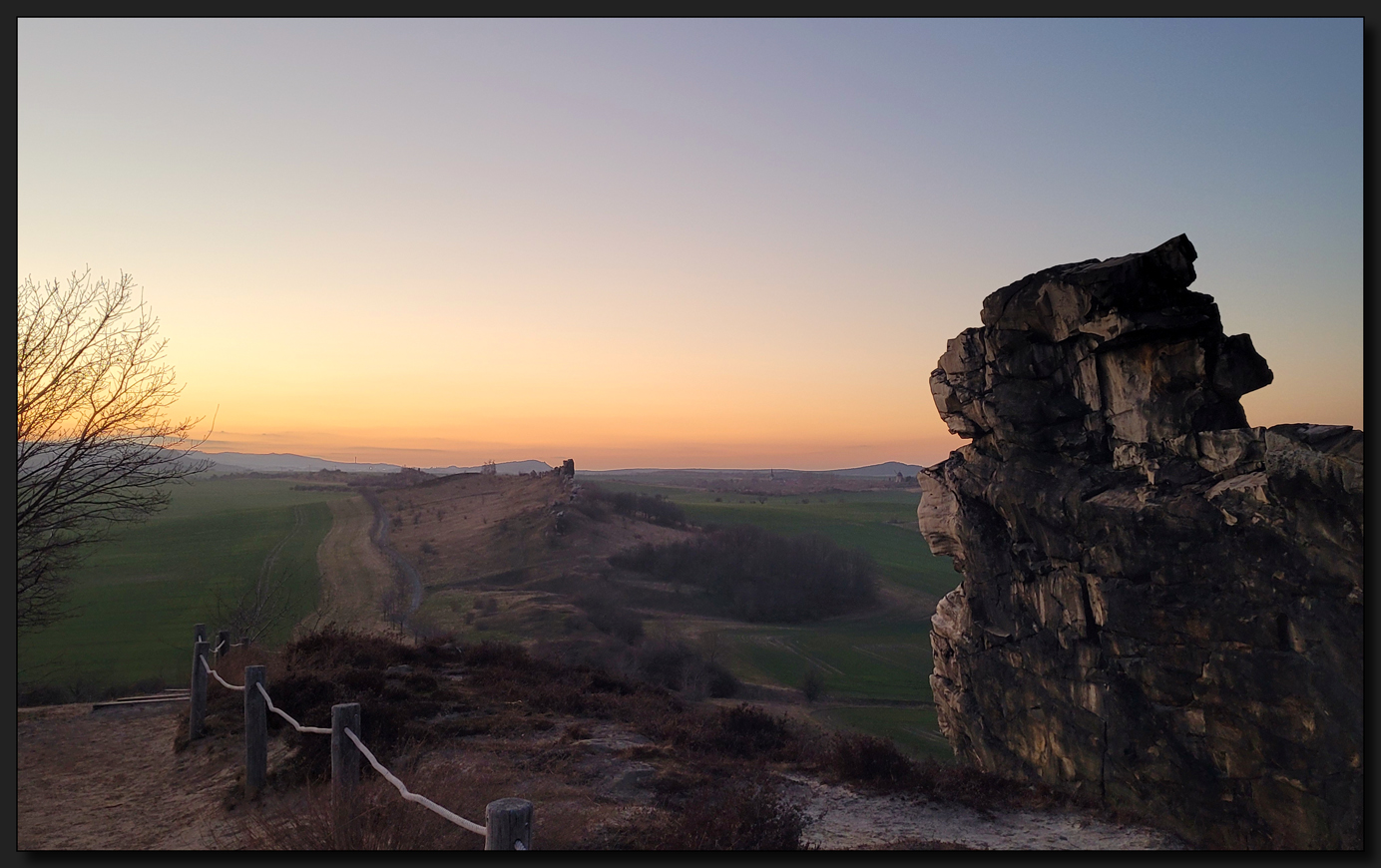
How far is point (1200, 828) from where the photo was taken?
14.6 meters

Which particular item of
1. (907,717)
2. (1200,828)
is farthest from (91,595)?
(1200,828)

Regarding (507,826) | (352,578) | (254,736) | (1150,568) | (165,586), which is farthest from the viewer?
(352,578)

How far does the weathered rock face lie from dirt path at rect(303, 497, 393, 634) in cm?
2667

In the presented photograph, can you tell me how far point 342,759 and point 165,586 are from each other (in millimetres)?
63503

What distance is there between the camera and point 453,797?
8531 mm

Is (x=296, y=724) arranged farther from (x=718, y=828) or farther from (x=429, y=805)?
(x=718, y=828)

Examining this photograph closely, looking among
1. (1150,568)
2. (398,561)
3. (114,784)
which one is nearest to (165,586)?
(398,561)

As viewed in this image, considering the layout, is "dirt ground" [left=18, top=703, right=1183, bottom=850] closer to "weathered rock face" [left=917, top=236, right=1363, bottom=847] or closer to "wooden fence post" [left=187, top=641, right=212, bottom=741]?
"wooden fence post" [left=187, top=641, right=212, bottom=741]

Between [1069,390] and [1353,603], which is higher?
[1069,390]

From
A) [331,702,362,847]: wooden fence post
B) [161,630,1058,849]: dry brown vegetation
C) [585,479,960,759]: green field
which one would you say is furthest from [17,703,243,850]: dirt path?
[585,479,960,759]: green field

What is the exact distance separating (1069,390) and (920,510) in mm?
5965

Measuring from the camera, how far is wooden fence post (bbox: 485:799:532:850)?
4.76 m

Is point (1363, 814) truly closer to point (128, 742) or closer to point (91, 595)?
point (128, 742)

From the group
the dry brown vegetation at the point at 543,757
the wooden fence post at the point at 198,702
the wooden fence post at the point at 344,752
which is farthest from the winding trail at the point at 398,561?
the wooden fence post at the point at 344,752
